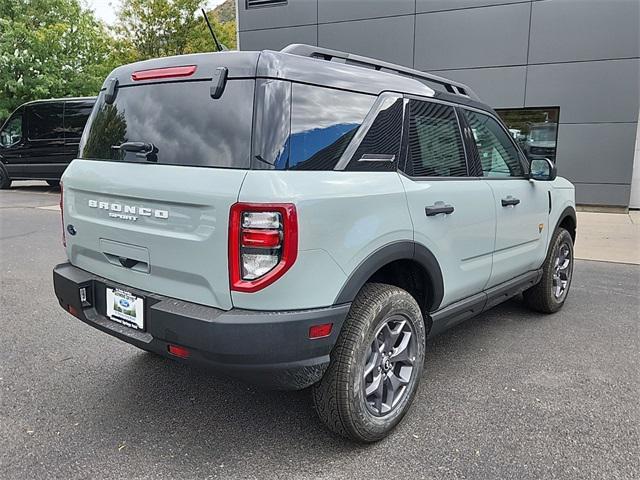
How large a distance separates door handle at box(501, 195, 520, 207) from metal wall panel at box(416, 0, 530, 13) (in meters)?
9.10

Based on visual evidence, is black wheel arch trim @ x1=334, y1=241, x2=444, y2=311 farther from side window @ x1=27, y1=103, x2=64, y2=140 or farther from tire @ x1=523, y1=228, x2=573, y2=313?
side window @ x1=27, y1=103, x2=64, y2=140

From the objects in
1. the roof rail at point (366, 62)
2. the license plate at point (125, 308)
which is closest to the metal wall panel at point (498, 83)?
the roof rail at point (366, 62)

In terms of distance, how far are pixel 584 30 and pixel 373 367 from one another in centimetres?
1074

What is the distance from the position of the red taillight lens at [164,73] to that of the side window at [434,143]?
1.21 m

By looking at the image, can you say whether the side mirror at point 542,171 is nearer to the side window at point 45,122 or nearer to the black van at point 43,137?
the black van at point 43,137

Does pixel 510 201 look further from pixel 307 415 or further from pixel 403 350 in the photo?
pixel 307 415

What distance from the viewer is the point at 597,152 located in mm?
11008

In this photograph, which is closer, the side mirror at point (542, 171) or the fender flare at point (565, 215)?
the side mirror at point (542, 171)

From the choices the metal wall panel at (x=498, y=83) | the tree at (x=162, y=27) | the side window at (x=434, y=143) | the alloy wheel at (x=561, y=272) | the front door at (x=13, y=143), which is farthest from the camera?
the tree at (x=162, y=27)

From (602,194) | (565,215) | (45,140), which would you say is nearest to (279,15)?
(45,140)

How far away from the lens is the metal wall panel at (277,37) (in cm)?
1280

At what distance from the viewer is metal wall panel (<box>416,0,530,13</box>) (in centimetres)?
1108

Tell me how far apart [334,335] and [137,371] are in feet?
5.67

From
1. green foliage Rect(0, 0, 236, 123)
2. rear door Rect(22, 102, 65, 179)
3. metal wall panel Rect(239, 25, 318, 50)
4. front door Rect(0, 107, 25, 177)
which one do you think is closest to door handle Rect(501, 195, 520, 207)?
metal wall panel Rect(239, 25, 318, 50)
